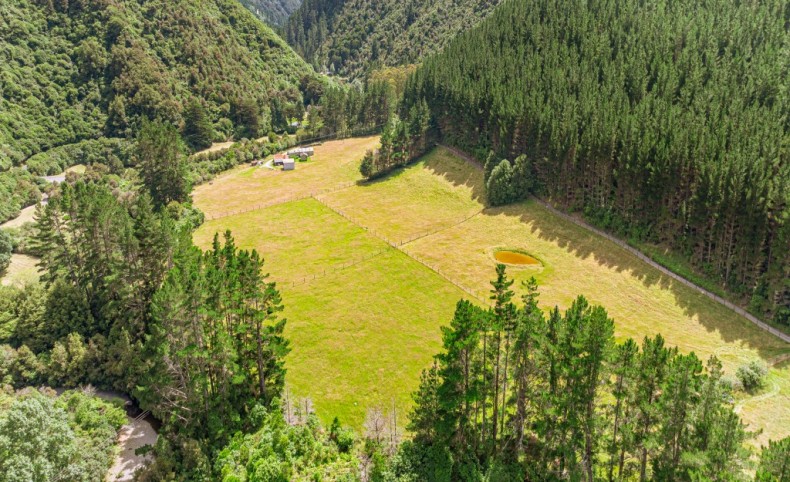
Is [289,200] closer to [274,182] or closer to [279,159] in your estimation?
[274,182]

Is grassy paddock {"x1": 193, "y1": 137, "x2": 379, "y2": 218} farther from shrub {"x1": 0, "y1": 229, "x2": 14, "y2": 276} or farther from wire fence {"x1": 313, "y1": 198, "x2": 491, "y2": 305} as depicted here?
shrub {"x1": 0, "y1": 229, "x2": 14, "y2": 276}

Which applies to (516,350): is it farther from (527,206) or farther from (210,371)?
(527,206)

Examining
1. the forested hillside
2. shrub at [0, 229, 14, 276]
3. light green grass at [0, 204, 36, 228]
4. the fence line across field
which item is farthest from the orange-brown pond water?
light green grass at [0, 204, 36, 228]

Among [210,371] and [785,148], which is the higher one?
[785,148]

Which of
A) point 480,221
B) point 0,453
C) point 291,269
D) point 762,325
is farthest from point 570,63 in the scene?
point 0,453

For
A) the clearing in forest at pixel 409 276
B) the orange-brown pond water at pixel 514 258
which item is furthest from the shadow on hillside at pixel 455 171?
the orange-brown pond water at pixel 514 258
